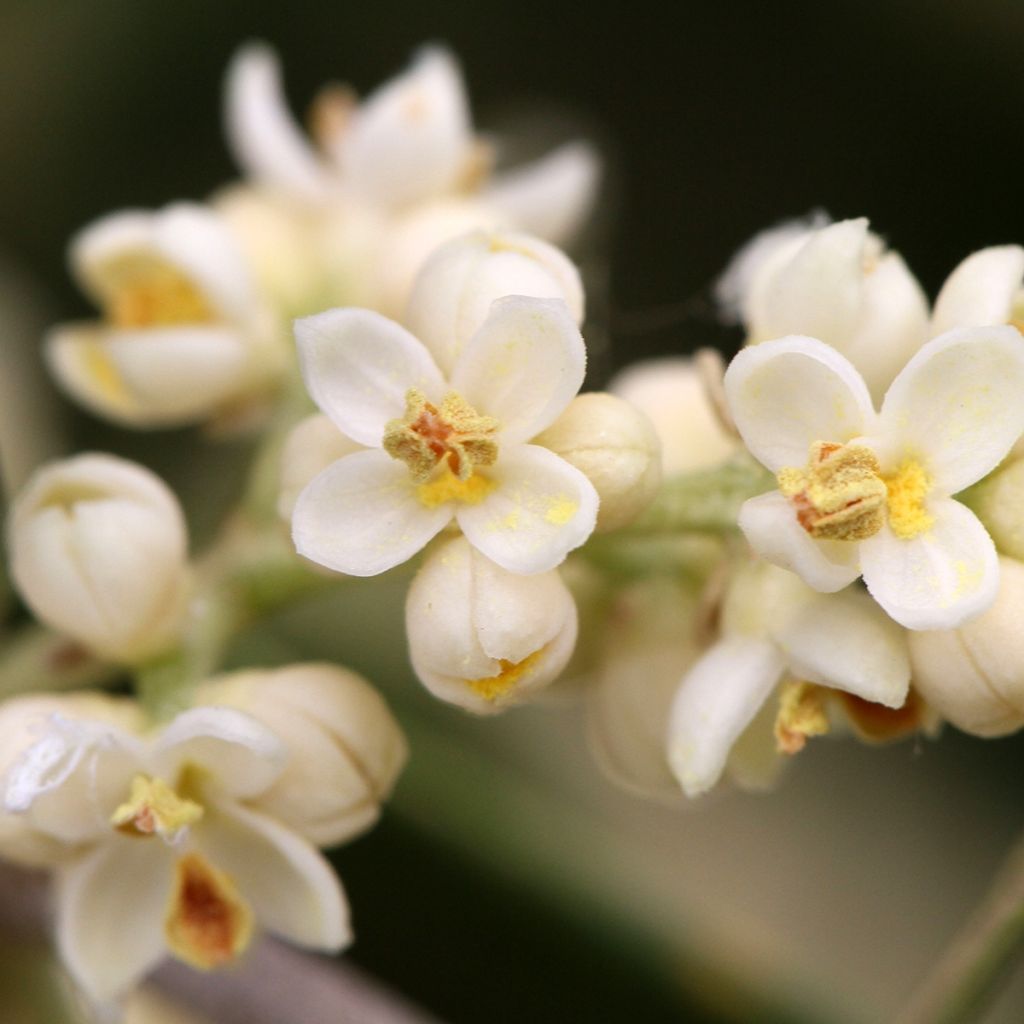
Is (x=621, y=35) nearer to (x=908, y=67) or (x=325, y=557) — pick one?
(x=908, y=67)

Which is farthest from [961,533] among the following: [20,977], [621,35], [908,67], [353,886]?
[621,35]

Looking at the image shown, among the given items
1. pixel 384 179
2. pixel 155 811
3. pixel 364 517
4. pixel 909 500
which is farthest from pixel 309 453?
pixel 384 179

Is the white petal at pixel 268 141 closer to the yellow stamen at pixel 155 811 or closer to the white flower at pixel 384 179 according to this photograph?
the white flower at pixel 384 179

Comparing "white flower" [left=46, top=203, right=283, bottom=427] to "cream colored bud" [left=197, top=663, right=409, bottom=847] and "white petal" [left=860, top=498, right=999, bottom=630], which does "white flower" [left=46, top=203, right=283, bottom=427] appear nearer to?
"cream colored bud" [left=197, top=663, right=409, bottom=847]

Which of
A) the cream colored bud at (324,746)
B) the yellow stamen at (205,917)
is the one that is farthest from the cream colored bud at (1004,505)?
the yellow stamen at (205,917)

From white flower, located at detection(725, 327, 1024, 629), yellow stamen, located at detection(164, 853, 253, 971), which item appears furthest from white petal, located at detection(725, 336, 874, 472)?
yellow stamen, located at detection(164, 853, 253, 971)

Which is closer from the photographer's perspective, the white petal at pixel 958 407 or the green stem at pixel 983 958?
the white petal at pixel 958 407
